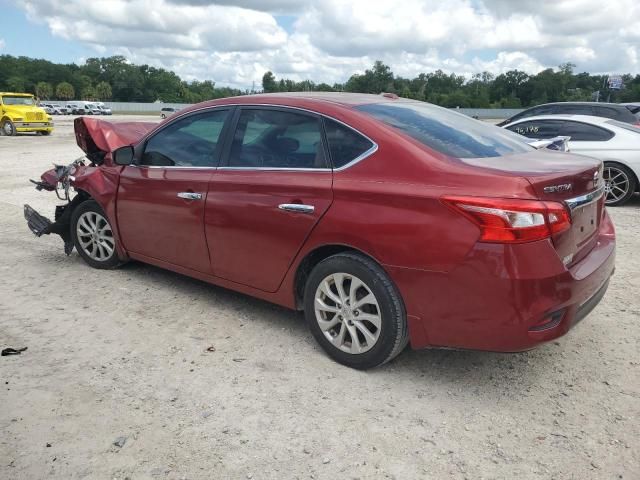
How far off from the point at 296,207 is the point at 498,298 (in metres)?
1.35

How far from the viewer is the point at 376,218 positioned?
3.15m

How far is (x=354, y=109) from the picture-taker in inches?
142

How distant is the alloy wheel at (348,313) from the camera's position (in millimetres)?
3311

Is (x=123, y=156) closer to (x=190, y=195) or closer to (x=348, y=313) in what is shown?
(x=190, y=195)

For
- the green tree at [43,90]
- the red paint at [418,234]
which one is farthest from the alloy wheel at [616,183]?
the green tree at [43,90]

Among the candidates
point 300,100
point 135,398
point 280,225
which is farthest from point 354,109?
point 135,398

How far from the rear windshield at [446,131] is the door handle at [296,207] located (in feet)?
2.33

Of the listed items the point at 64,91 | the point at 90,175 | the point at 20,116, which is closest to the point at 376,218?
the point at 90,175

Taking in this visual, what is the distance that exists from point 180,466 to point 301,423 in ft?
2.13

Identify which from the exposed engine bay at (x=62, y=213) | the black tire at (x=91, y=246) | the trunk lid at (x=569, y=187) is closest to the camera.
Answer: the trunk lid at (x=569, y=187)

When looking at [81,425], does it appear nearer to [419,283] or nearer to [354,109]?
[419,283]

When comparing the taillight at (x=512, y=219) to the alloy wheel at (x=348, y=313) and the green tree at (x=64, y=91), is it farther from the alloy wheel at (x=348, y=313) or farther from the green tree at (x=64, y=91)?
the green tree at (x=64, y=91)

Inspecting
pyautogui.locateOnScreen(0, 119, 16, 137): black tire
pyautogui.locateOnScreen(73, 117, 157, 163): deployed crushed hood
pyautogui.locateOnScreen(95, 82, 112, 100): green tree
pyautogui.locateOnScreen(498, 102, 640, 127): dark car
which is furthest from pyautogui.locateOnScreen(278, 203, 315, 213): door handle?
pyautogui.locateOnScreen(95, 82, 112, 100): green tree

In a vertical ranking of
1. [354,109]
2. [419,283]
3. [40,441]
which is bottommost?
[40,441]
